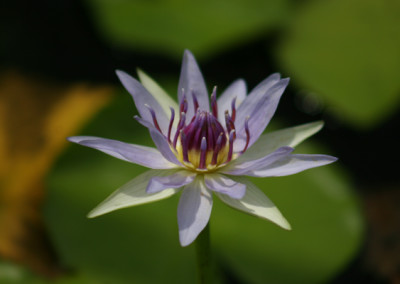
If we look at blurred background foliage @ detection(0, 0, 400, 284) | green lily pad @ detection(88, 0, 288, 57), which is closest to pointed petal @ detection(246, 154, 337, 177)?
blurred background foliage @ detection(0, 0, 400, 284)

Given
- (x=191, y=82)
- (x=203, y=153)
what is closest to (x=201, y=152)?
(x=203, y=153)

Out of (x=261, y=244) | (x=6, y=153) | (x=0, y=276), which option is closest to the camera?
(x=0, y=276)

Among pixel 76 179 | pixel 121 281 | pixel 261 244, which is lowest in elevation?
pixel 261 244

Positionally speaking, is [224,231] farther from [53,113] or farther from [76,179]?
[53,113]

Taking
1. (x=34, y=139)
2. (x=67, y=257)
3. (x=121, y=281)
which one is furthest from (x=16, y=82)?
(x=121, y=281)

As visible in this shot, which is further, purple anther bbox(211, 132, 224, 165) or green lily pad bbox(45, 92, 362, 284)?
green lily pad bbox(45, 92, 362, 284)

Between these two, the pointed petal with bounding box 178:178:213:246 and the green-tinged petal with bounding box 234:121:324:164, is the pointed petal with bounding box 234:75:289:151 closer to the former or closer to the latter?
the green-tinged petal with bounding box 234:121:324:164
